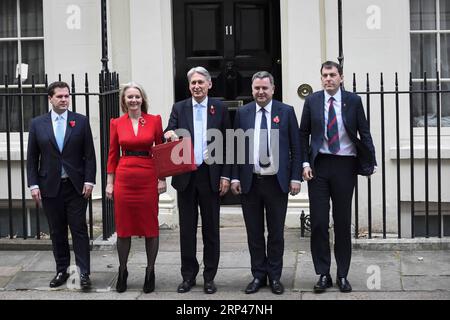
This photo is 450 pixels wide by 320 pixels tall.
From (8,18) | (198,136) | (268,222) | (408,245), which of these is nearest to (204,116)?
(198,136)

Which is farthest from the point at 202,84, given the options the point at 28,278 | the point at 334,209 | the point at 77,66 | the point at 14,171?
the point at 14,171

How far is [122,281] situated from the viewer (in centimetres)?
727

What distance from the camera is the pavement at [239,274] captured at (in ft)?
23.4

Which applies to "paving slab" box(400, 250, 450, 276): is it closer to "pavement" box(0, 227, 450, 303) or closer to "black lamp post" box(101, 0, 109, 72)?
"pavement" box(0, 227, 450, 303)

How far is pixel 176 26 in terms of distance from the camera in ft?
32.3

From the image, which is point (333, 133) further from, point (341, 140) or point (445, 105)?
point (445, 105)

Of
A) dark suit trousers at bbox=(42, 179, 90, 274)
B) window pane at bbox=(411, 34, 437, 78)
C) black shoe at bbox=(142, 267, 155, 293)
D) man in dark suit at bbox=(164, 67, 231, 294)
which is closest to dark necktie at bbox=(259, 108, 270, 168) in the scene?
man in dark suit at bbox=(164, 67, 231, 294)

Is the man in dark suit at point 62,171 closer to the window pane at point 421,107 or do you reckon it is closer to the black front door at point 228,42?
the black front door at point 228,42

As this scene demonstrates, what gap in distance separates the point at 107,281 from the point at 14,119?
3.35m

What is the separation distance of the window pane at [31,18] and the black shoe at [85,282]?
374 cm

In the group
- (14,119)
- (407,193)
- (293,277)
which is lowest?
(293,277)

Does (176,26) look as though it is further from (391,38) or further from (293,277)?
(293,277)

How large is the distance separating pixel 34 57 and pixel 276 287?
4.56 m

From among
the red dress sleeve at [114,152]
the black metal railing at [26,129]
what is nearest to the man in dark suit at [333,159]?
the red dress sleeve at [114,152]
